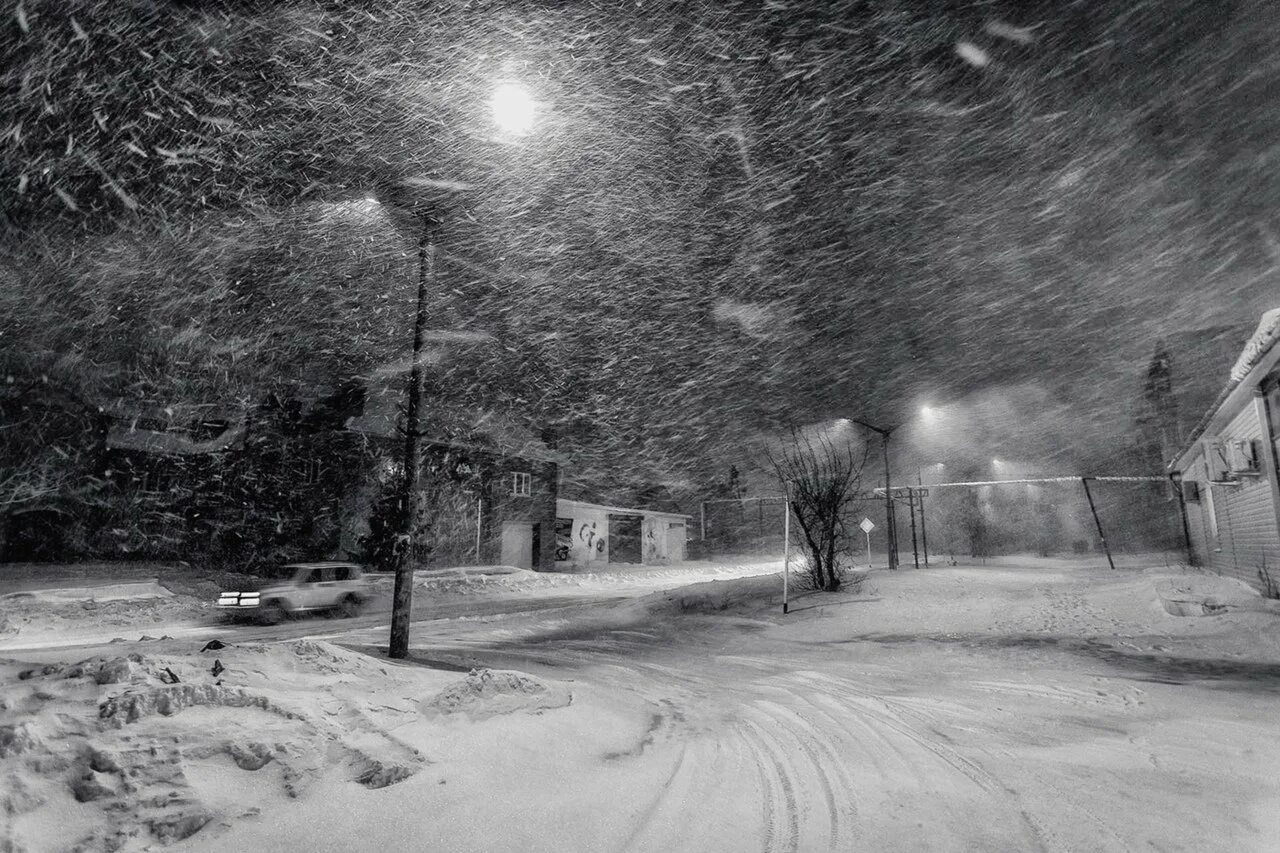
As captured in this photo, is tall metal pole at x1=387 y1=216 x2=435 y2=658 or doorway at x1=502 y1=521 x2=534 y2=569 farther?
doorway at x1=502 y1=521 x2=534 y2=569

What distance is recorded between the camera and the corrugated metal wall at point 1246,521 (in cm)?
1334

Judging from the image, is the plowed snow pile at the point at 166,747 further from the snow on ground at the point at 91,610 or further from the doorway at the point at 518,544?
the doorway at the point at 518,544

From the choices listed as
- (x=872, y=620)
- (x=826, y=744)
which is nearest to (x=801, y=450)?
(x=872, y=620)

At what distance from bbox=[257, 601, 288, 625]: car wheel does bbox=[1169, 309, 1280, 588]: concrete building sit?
70.4ft

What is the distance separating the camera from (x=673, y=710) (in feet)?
23.1

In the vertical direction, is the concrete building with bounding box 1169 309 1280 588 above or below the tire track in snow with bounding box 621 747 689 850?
above

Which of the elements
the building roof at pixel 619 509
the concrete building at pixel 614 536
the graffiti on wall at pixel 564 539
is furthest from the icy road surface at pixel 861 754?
the building roof at pixel 619 509

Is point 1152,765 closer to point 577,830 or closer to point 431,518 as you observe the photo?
point 577,830

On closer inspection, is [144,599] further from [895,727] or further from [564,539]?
[564,539]

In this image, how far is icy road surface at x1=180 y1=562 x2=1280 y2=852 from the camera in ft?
12.6

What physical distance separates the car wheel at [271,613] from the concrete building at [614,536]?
1874cm

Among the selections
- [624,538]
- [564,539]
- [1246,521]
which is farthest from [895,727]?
[624,538]

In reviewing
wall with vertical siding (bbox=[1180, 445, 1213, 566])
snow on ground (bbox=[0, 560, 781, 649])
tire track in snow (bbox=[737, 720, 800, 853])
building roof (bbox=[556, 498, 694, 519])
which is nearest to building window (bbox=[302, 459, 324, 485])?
snow on ground (bbox=[0, 560, 781, 649])

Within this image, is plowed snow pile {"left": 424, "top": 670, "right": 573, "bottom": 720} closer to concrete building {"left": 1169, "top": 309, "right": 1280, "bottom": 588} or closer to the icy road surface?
the icy road surface
